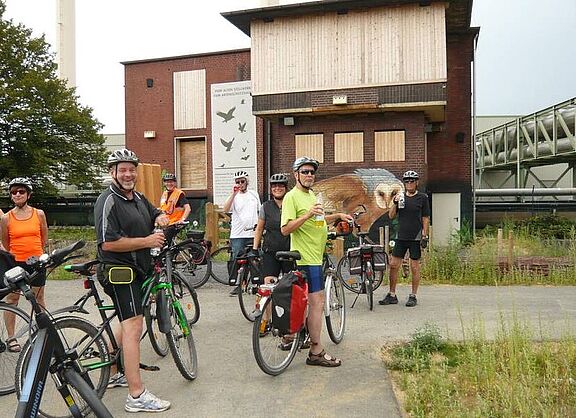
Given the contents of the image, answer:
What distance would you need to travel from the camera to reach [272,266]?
6.35 meters

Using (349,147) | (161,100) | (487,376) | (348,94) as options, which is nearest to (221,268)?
(487,376)

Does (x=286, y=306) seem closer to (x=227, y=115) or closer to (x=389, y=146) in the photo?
(x=389, y=146)

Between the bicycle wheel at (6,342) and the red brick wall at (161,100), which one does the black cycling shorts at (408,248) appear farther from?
the red brick wall at (161,100)

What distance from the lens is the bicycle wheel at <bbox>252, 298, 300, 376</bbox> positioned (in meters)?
5.05

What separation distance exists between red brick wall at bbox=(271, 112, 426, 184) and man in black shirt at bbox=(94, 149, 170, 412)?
15600 mm

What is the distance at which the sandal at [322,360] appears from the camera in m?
5.52

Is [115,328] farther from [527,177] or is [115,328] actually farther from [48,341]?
[527,177]

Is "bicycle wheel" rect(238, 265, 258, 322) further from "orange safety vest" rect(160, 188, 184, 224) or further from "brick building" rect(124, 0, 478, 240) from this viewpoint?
"brick building" rect(124, 0, 478, 240)

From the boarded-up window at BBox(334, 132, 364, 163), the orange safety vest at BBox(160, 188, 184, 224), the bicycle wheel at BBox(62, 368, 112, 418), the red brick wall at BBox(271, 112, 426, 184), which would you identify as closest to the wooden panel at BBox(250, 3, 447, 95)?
the red brick wall at BBox(271, 112, 426, 184)

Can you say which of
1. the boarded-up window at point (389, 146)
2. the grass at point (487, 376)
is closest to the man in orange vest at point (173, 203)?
the grass at point (487, 376)

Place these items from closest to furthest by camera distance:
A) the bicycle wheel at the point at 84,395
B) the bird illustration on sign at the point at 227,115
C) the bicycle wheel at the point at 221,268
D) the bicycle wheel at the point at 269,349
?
the bicycle wheel at the point at 84,395 < the bicycle wheel at the point at 269,349 < the bicycle wheel at the point at 221,268 < the bird illustration on sign at the point at 227,115

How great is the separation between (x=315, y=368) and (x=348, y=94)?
14.1 metres

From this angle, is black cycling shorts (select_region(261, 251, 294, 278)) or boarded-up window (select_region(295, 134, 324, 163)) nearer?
black cycling shorts (select_region(261, 251, 294, 278))

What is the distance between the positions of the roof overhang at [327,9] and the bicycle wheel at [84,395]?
54.3ft
